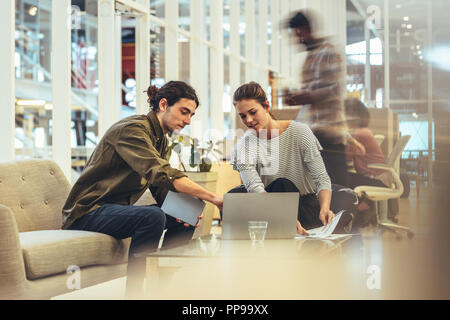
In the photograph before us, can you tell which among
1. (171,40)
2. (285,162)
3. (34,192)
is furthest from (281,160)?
(171,40)

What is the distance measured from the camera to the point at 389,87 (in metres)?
1.00

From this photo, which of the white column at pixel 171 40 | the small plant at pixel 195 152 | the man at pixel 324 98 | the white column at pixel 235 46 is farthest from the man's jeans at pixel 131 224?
the white column at pixel 235 46

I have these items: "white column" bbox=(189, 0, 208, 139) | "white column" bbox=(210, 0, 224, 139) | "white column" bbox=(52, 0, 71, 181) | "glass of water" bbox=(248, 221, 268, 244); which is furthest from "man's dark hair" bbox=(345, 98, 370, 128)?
"white column" bbox=(210, 0, 224, 139)

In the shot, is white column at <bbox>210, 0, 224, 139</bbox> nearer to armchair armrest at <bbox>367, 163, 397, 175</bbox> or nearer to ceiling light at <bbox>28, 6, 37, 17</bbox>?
ceiling light at <bbox>28, 6, 37, 17</bbox>

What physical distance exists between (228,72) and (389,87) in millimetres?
4646

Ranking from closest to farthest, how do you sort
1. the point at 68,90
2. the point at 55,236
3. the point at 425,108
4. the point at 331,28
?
the point at 425,108
the point at 331,28
the point at 55,236
the point at 68,90

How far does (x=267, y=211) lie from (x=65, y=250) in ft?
2.20

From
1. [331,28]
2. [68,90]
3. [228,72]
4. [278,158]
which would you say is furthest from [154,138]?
[228,72]

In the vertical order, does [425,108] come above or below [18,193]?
above

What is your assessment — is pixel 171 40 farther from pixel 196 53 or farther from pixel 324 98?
pixel 324 98

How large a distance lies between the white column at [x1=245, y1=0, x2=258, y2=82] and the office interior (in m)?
A: 0.02

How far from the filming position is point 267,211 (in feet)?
4.93

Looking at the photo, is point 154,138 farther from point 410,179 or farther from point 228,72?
point 228,72

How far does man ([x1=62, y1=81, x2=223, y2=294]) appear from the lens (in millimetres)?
1844
